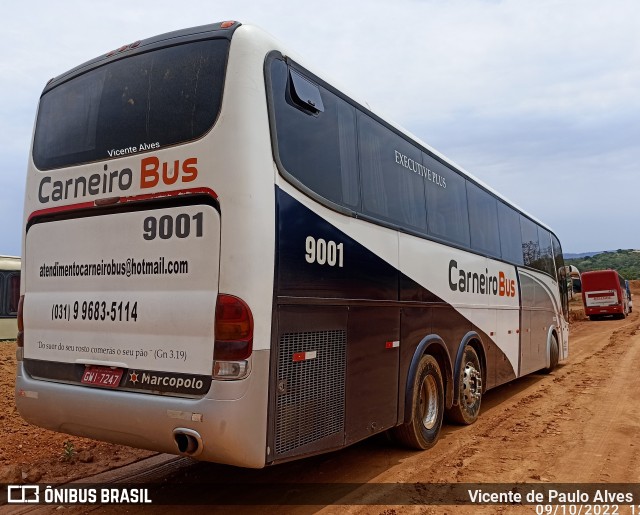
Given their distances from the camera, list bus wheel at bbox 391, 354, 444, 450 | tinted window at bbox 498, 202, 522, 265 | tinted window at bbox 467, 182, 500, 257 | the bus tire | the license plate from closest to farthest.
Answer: the license plate, bus wheel at bbox 391, 354, 444, 450, tinted window at bbox 467, 182, 500, 257, tinted window at bbox 498, 202, 522, 265, the bus tire

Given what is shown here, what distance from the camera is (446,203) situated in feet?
23.9

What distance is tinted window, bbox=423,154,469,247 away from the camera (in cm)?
686

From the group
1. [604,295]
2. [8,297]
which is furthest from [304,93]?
[604,295]

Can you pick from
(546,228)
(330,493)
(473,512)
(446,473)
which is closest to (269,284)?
(330,493)

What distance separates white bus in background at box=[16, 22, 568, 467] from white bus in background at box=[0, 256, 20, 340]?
11.9 metres

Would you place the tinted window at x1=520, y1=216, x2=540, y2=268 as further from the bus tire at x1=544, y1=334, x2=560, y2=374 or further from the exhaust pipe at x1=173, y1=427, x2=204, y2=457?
the exhaust pipe at x1=173, y1=427, x2=204, y2=457

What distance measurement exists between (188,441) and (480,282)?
531cm

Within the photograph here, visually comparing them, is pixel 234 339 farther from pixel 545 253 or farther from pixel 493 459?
pixel 545 253

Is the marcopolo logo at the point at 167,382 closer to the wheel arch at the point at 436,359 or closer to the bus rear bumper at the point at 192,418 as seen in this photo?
the bus rear bumper at the point at 192,418

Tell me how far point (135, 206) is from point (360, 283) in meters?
1.97

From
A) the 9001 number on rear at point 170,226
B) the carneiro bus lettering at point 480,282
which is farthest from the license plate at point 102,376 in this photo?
the carneiro bus lettering at point 480,282

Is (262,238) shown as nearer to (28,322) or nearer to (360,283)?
(360,283)

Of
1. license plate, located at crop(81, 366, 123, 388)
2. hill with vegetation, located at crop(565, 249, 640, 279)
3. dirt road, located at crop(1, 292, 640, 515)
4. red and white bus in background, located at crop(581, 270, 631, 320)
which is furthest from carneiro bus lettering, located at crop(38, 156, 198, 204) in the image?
hill with vegetation, located at crop(565, 249, 640, 279)

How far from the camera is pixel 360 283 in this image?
16.3 ft
